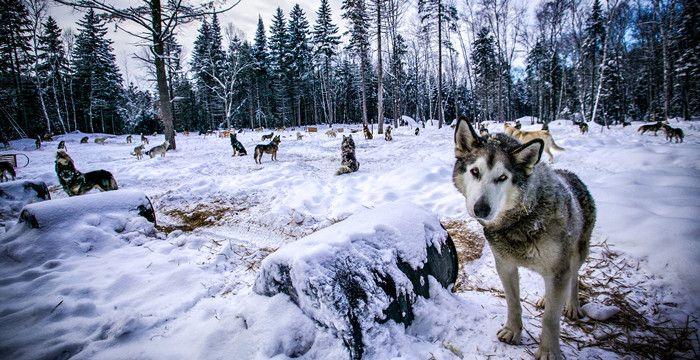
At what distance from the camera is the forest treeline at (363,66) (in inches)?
976

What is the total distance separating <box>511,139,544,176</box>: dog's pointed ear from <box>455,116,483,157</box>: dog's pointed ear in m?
0.28

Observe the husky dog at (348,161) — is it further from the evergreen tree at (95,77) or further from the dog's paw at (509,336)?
the evergreen tree at (95,77)

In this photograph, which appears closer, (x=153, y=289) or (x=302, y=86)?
(x=153, y=289)

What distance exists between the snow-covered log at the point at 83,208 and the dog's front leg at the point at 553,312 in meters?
5.72

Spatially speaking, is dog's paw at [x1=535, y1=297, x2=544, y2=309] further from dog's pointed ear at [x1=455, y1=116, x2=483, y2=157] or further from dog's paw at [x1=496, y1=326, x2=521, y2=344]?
dog's pointed ear at [x1=455, y1=116, x2=483, y2=157]

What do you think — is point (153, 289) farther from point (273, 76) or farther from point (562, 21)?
point (273, 76)

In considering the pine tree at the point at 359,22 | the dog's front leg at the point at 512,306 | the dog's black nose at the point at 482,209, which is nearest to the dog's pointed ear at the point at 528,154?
the dog's black nose at the point at 482,209

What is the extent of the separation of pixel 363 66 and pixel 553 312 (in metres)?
25.5

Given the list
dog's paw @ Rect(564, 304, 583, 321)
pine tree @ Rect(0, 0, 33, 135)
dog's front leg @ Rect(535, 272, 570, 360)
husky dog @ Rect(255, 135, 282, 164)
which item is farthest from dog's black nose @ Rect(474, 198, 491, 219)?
pine tree @ Rect(0, 0, 33, 135)

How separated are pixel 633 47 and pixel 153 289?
53435mm

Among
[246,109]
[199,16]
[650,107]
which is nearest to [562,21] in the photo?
[650,107]

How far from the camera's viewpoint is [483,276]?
3.38 metres

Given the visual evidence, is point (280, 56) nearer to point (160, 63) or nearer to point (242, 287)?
point (160, 63)

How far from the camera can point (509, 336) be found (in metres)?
2.15
